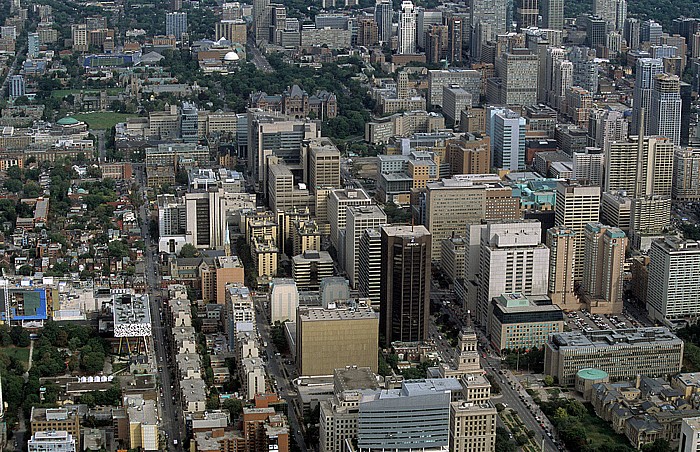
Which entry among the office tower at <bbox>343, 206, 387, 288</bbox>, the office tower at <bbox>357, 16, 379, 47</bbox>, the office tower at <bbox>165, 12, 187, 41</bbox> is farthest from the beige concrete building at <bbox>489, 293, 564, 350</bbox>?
the office tower at <bbox>165, 12, 187, 41</bbox>

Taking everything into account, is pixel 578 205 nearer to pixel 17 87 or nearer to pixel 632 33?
pixel 17 87

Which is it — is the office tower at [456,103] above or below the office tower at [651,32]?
below

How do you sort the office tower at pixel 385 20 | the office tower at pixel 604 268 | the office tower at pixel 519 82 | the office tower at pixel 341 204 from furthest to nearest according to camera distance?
the office tower at pixel 385 20 → the office tower at pixel 519 82 → the office tower at pixel 341 204 → the office tower at pixel 604 268

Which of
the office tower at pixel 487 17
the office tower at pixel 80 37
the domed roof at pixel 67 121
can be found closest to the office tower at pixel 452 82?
the office tower at pixel 487 17

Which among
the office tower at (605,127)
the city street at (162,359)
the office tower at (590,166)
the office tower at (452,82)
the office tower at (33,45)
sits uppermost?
the office tower at (33,45)

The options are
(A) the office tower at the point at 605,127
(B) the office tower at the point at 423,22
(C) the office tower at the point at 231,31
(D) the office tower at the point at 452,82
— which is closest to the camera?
(A) the office tower at the point at 605,127

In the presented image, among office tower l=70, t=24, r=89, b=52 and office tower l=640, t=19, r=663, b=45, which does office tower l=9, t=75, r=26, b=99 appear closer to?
office tower l=70, t=24, r=89, b=52

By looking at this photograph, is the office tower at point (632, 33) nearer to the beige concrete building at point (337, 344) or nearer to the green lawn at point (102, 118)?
the green lawn at point (102, 118)
